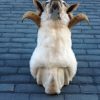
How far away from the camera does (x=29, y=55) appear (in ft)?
18.1

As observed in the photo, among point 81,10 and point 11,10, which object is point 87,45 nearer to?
point 81,10

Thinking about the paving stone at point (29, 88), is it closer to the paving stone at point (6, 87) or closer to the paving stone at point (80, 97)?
the paving stone at point (6, 87)

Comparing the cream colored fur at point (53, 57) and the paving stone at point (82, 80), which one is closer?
the cream colored fur at point (53, 57)

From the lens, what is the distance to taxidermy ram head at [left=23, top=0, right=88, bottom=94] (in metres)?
4.38

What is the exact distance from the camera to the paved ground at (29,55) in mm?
4465

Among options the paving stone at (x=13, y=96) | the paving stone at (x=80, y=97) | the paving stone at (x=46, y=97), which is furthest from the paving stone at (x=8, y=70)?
the paving stone at (x=80, y=97)

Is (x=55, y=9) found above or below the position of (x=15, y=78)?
above

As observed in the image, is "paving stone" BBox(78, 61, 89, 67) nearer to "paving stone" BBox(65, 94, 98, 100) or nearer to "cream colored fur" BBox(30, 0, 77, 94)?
"cream colored fur" BBox(30, 0, 77, 94)

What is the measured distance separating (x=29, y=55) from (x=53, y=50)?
45.3 inches

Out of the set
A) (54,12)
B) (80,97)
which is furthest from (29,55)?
(80,97)

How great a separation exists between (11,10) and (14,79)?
2.66 metres

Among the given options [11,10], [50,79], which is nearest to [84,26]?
[11,10]

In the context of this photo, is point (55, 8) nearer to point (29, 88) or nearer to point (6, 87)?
point (29, 88)

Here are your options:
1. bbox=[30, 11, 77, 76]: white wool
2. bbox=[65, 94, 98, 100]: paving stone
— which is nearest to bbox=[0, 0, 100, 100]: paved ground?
bbox=[65, 94, 98, 100]: paving stone
